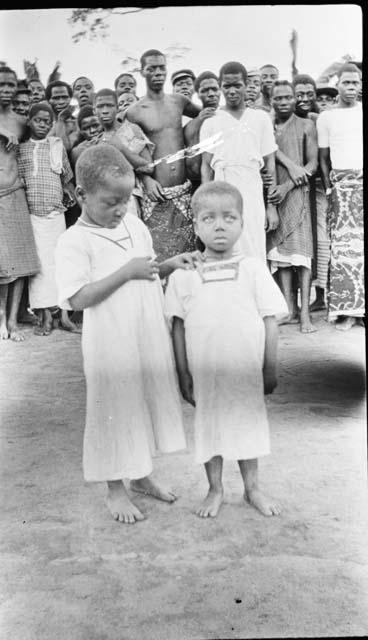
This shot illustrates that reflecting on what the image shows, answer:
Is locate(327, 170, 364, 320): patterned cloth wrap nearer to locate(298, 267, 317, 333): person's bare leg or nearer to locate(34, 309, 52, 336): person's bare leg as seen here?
locate(298, 267, 317, 333): person's bare leg

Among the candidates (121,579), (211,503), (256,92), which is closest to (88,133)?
(256,92)

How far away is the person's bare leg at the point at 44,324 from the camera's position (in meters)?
2.17

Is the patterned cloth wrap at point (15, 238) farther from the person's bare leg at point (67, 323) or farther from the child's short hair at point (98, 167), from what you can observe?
the child's short hair at point (98, 167)

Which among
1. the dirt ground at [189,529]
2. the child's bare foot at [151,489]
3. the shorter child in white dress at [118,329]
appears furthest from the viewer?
the child's bare foot at [151,489]

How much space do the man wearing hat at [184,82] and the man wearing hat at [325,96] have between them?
1.41 ft

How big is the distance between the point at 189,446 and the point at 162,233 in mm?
667

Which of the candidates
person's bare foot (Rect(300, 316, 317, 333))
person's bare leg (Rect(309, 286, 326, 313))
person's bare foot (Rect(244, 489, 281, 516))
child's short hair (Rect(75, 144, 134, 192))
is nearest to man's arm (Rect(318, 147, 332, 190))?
person's bare leg (Rect(309, 286, 326, 313))

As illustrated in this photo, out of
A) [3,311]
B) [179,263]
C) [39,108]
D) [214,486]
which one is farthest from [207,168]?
[214,486]

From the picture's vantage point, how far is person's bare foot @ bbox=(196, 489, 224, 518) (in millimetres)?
2035

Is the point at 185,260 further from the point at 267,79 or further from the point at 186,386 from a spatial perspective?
the point at 267,79

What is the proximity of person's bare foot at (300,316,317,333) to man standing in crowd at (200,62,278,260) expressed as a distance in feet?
0.90

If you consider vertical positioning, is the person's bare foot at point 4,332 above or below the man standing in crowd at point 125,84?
below

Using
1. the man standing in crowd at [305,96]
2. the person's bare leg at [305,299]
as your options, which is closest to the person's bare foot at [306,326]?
the person's bare leg at [305,299]

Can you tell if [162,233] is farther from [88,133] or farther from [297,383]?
[297,383]
